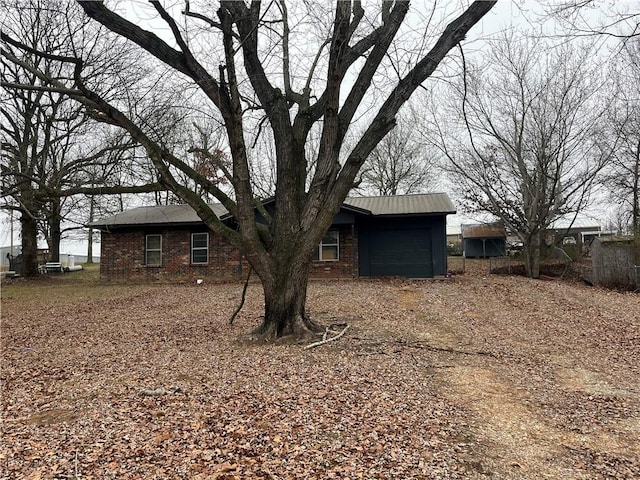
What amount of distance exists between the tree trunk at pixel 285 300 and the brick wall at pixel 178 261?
1022 cm

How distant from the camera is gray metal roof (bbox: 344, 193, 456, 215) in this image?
1662 cm

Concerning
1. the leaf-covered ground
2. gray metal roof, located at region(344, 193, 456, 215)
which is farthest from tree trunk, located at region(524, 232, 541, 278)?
the leaf-covered ground

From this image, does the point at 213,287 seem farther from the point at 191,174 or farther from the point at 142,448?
the point at 142,448

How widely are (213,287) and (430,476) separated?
13.4 meters

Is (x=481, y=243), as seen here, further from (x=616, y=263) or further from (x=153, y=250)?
(x=153, y=250)

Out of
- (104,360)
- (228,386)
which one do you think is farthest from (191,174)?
(228,386)

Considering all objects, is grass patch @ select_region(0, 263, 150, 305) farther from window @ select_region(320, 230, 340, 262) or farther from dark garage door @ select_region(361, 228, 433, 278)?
dark garage door @ select_region(361, 228, 433, 278)

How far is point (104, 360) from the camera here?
610 cm

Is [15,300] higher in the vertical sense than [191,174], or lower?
lower

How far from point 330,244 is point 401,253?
2722 millimetres

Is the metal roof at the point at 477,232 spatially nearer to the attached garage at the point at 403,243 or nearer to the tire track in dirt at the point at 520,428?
the attached garage at the point at 403,243

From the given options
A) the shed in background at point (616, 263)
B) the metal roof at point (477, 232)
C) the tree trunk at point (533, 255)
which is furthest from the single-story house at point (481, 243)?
the shed in background at point (616, 263)

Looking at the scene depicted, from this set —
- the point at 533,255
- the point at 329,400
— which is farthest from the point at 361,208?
the point at 329,400

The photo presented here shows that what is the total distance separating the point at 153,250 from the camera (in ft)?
60.6
